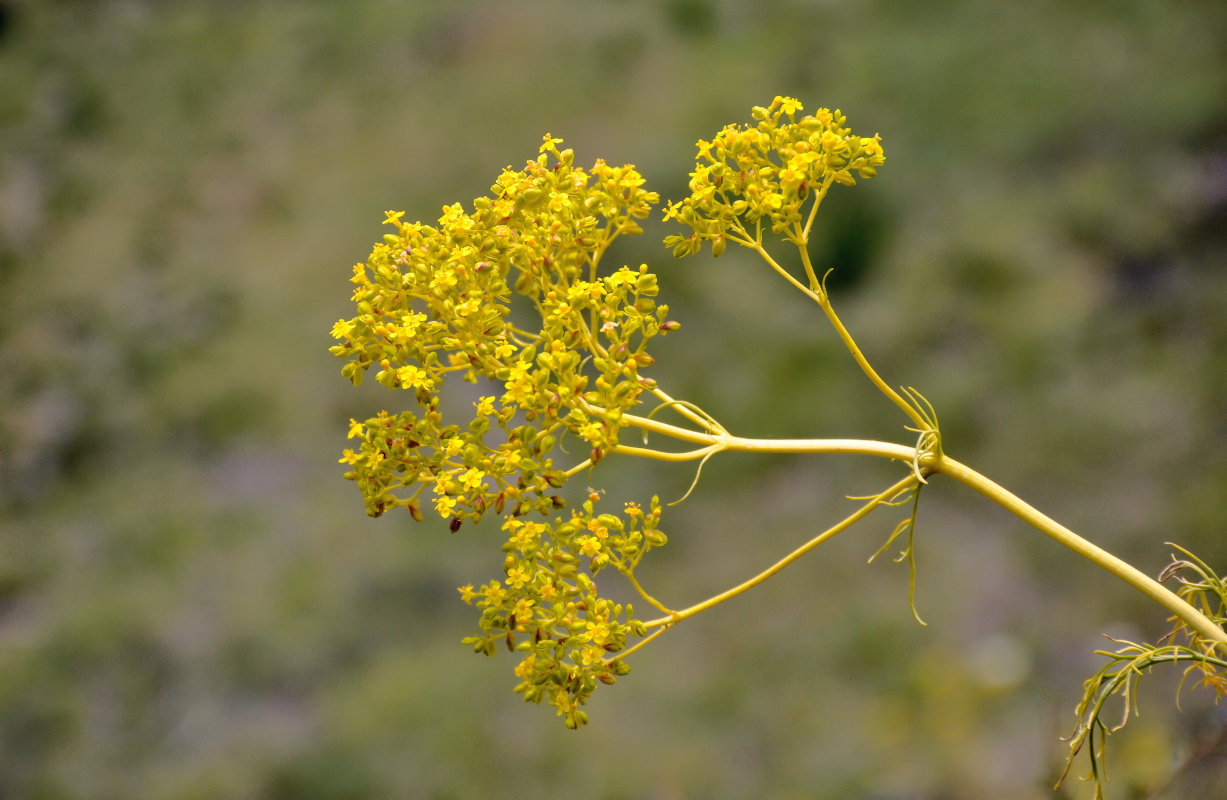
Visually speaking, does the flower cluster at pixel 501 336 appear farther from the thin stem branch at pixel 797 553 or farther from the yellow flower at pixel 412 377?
the thin stem branch at pixel 797 553

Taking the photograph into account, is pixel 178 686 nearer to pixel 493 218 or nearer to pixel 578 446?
pixel 578 446

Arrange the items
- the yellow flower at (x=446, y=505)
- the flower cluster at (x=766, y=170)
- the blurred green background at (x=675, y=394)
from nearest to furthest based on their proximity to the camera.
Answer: the yellow flower at (x=446, y=505), the flower cluster at (x=766, y=170), the blurred green background at (x=675, y=394)

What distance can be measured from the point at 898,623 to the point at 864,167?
7.07 ft

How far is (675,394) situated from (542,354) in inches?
100

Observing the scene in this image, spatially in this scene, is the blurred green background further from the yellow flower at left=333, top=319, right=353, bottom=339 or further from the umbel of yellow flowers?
the yellow flower at left=333, top=319, right=353, bottom=339

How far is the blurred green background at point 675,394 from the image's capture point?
2758mm

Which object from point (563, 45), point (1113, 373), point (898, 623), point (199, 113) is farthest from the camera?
point (199, 113)

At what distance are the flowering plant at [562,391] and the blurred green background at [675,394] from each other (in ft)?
4.88

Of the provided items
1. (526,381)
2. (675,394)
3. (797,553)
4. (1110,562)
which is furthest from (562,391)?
(675,394)

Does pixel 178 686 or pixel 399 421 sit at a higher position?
pixel 178 686

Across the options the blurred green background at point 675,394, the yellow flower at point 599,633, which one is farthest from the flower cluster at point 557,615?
the blurred green background at point 675,394

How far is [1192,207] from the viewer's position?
11.0 ft

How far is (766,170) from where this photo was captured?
3.03 feet

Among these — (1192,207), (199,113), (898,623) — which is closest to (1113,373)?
(1192,207)
